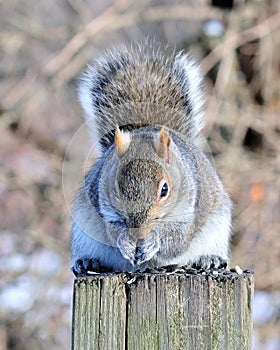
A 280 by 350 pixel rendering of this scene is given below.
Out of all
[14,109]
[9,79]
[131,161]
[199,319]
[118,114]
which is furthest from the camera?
[9,79]

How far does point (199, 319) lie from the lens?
1129 mm

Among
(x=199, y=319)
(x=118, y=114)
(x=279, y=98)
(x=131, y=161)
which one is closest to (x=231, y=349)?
(x=199, y=319)

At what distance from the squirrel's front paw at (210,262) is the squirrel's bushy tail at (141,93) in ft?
1.08

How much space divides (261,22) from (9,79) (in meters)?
1.22

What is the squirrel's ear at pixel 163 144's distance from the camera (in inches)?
64.1

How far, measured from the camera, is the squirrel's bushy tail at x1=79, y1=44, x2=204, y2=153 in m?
2.00

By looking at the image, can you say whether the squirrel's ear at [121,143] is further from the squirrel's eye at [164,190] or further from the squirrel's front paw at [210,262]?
the squirrel's front paw at [210,262]

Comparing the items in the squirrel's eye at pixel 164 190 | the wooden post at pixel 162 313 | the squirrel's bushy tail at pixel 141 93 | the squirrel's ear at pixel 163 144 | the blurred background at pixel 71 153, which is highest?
the blurred background at pixel 71 153

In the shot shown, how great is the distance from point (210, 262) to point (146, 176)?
1.27 feet

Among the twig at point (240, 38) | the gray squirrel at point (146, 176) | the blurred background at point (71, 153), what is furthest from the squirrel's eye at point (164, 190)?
the twig at point (240, 38)

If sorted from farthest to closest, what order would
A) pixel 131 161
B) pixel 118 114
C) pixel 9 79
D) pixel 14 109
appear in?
pixel 9 79, pixel 14 109, pixel 118 114, pixel 131 161

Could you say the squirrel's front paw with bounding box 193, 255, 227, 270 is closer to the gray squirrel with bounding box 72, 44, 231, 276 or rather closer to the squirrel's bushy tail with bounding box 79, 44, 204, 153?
the gray squirrel with bounding box 72, 44, 231, 276

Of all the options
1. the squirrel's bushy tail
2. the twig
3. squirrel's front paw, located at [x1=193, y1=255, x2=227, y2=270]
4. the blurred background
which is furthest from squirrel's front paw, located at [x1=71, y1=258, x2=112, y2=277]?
the twig

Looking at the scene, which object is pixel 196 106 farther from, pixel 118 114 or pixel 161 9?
pixel 161 9
